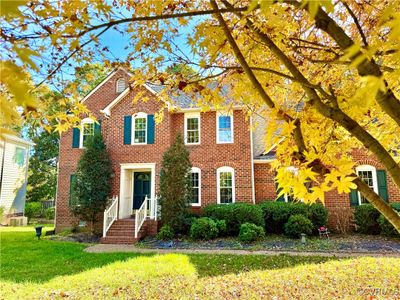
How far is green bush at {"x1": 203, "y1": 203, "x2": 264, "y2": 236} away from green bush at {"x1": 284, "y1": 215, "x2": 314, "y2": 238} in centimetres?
115

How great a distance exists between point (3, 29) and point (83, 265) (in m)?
7.62

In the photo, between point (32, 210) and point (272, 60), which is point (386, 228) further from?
point (32, 210)

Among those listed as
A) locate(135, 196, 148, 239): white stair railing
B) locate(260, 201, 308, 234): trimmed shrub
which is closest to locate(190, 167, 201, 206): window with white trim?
locate(135, 196, 148, 239): white stair railing

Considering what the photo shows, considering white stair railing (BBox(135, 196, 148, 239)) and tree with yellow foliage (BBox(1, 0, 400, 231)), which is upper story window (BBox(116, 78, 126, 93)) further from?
tree with yellow foliage (BBox(1, 0, 400, 231))

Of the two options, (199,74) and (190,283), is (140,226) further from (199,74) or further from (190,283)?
(199,74)

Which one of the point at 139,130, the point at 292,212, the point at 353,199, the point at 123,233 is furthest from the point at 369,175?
the point at 123,233

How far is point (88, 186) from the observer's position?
14.2 metres

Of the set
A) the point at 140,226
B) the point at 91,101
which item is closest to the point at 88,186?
Result: the point at 140,226

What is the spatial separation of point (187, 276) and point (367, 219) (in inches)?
389

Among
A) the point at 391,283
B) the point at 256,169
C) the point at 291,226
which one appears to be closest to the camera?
the point at 391,283

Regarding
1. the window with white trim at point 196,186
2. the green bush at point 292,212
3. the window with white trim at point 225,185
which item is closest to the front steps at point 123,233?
the window with white trim at point 196,186

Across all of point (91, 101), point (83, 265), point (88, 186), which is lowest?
point (83, 265)

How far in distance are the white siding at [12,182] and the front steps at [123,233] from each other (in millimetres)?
13611

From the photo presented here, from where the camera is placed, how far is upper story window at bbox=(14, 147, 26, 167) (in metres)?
23.9
